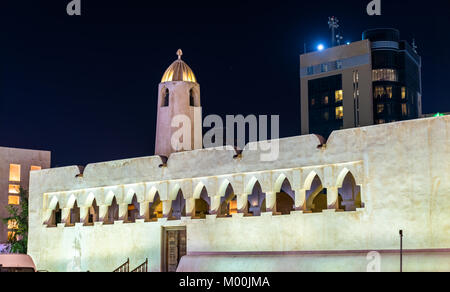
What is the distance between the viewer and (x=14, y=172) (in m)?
52.2

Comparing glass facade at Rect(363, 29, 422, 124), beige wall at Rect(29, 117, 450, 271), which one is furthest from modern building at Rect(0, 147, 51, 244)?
glass facade at Rect(363, 29, 422, 124)

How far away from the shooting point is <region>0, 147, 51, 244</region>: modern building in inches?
2031

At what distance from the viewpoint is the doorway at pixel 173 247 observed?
3181 centimetres

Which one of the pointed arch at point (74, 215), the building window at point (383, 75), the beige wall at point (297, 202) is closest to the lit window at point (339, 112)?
the building window at point (383, 75)

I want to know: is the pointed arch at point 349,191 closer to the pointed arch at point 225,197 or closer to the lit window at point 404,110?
the pointed arch at point 225,197

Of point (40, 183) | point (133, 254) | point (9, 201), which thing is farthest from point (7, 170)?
point (133, 254)

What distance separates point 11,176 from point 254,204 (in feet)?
81.9

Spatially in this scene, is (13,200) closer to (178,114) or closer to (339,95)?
(178,114)

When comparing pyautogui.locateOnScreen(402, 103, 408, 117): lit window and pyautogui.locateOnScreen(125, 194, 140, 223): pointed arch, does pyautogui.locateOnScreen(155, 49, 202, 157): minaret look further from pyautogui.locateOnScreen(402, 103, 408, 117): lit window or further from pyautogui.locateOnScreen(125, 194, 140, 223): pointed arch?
pyautogui.locateOnScreen(402, 103, 408, 117): lit window

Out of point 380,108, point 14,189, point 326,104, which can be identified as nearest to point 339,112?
point 326,104

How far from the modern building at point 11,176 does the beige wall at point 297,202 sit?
51.7 ft

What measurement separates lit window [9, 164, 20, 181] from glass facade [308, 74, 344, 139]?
166 ft
